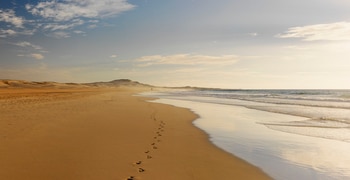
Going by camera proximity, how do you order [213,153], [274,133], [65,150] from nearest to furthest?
[65,150], [213,153], [274,133]

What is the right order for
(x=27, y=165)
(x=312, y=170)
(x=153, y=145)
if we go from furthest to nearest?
(x=153, y=145), (x=312, y=170), (x=27, y=165)

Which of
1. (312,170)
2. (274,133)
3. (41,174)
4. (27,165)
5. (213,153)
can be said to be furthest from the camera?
(274,133)

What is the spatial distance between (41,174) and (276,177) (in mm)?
4584

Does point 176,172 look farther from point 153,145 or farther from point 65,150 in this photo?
point 65,150

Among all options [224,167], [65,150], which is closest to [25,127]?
[65,150]

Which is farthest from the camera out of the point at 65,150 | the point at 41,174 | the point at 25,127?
the point at 25,127

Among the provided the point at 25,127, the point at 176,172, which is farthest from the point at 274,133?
the point at 25,127

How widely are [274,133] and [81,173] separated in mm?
8135

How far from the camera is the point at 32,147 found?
7.52 meters

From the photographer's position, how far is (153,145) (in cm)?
848

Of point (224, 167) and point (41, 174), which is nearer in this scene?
point (41, 174)

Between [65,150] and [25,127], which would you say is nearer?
[65,150]

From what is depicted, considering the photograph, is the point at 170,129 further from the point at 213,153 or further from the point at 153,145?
the point at 213,153

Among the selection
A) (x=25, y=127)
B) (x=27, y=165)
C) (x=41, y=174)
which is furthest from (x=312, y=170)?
(x=25, y=127)
